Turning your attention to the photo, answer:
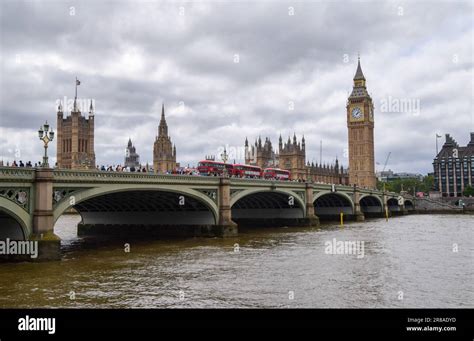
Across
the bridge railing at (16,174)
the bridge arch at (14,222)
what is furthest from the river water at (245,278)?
the bridge railing at (16,174)

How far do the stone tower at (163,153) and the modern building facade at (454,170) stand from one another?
94033mm

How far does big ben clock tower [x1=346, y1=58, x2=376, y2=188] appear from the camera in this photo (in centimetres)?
16212

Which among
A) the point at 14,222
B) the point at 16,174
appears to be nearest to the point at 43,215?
the point at 16,174

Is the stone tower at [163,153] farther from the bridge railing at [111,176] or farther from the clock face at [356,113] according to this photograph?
the bridge railing at [111,176]

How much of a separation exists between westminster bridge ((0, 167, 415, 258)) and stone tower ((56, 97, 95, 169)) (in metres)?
105

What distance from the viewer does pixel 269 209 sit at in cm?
6681

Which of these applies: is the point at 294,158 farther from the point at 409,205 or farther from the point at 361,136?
the point at 409,205

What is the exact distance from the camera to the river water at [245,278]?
1830 centimetres

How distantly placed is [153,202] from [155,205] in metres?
1.77

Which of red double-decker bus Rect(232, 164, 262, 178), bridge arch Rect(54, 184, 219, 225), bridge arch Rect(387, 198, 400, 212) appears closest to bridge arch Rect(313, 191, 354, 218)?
red double-decker bus Rect(232, 164, 262, 178)

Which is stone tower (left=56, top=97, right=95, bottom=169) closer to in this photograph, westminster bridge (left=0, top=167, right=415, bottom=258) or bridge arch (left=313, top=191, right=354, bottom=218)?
bridge arch (left=313, top=191, right=354, bottom=218)
